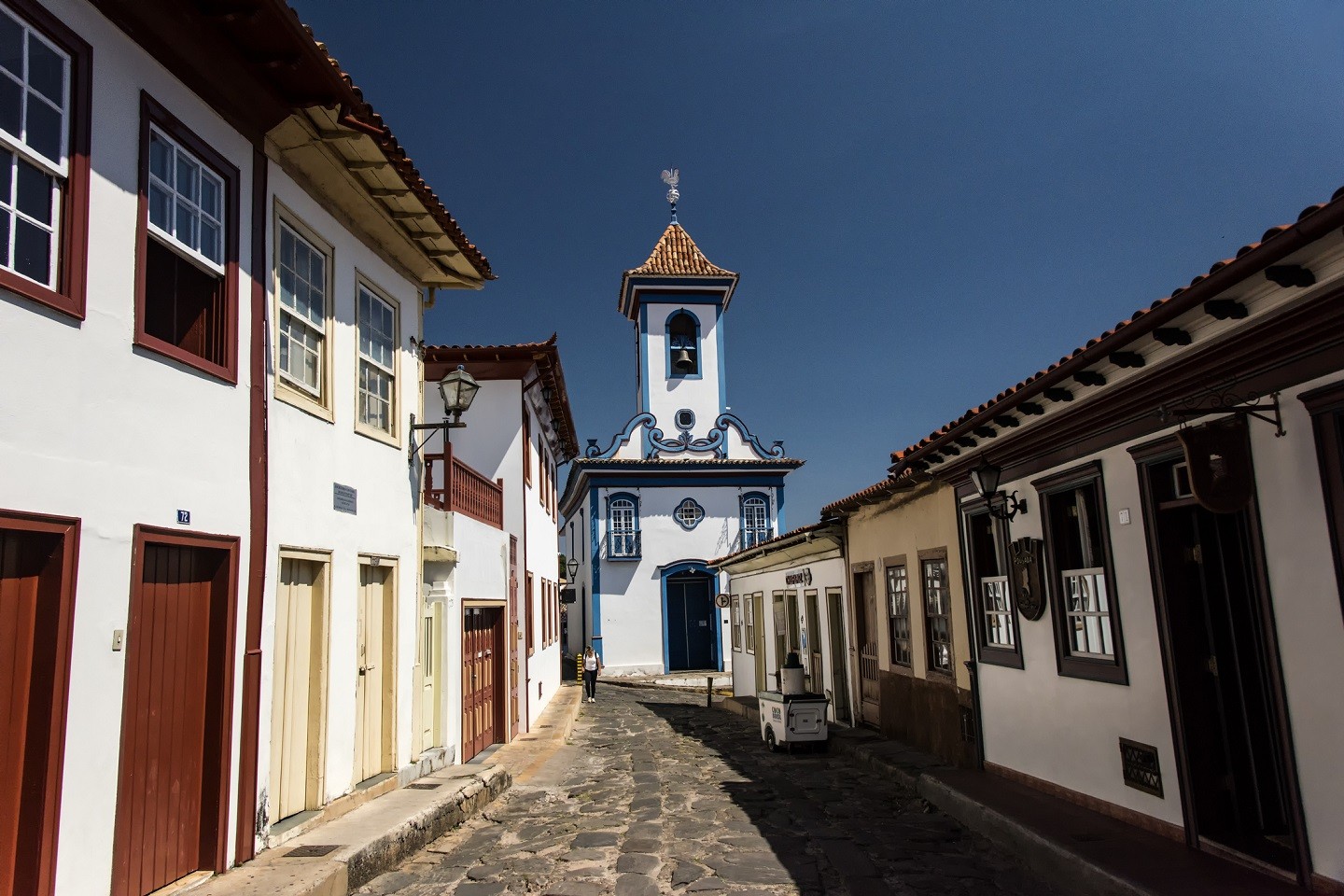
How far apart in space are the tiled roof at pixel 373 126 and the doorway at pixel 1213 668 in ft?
19.6

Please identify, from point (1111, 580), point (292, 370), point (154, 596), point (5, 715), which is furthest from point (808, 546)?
point (5, 715)

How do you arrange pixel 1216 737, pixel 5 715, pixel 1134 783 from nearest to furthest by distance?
pixel 5 715 < pixel 1216 737 < pixel 1134 783

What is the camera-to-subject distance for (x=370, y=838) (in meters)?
6.79

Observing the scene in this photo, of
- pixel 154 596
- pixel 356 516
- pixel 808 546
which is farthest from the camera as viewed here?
pixel 808 546

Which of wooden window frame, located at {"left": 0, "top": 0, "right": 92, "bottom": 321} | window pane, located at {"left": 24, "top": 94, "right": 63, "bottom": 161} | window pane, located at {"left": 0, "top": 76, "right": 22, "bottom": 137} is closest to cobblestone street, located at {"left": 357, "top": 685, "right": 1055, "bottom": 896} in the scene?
A: wooden window frame, located at {"left": 0, "top": 0, "right": 92, "bottom": 321}

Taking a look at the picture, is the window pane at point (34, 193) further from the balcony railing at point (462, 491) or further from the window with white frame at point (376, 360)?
the balcony railing at point (462, 491)

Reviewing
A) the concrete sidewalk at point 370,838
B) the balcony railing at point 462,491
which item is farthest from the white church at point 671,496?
the concrete sidewalk at point 370,838

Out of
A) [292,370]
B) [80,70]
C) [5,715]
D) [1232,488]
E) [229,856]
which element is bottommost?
[229,856]

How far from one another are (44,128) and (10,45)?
376 millimetres

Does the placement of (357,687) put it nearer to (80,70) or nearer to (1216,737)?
(80,70)

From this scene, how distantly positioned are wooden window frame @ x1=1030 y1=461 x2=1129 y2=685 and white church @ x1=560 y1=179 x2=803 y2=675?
72.6 feet

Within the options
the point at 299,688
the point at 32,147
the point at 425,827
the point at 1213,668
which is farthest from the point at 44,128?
the point at 1213,668

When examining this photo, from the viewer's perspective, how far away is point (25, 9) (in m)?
4.47

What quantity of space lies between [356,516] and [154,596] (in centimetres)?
270
